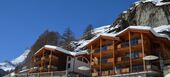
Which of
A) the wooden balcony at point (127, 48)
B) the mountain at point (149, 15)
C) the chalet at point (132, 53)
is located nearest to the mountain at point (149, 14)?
the mountain at point (149, 15)

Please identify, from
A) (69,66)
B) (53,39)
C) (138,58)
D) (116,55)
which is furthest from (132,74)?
(53,39)

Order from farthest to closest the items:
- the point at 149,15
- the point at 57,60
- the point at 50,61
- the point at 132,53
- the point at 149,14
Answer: the point at 149,14 < the point at 149,15 < the point at 57,60 < the point at 50,61 < the point at 132,53

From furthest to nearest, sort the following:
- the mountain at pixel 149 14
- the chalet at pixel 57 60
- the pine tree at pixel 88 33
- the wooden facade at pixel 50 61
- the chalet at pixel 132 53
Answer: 1. the pine tree at pixel 88 33
2. the mountain at pixel 149 14
3. the wooden facade at pixel 50 61
4. the chalet at pixel 57 60
5. the chalet at pixel 132 53

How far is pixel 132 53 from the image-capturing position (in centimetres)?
5156

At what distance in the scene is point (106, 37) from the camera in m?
56.4

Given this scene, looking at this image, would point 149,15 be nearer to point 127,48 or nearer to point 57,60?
point 57,60

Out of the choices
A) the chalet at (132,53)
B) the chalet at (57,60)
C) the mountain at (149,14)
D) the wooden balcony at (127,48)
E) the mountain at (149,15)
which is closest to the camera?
the chalet at (132,53)

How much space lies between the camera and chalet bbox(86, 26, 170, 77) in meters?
48.6

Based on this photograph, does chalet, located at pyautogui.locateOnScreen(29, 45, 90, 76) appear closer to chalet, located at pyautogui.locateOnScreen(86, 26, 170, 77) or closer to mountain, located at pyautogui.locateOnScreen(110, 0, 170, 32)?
chalet, located at pyautogui.locateOnScreen(86, 26, 170, 77)

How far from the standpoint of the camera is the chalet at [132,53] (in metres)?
48.6

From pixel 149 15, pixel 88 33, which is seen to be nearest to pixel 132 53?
pixel 149 15

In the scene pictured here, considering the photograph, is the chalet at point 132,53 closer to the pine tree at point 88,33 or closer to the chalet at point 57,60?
the chalet at point 57,60

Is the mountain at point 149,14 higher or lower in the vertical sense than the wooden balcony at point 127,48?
higher

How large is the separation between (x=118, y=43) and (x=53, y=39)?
6204 cm
